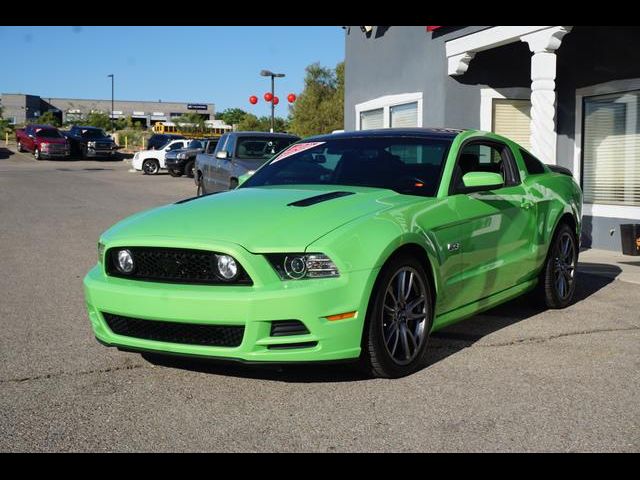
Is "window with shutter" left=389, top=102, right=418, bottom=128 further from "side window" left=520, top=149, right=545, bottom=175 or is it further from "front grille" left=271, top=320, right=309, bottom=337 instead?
"front grille" left=271, top=320, right=309, bottom=337

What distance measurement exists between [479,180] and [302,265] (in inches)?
67.7

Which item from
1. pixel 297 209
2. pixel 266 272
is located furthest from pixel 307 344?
pixel 297 209

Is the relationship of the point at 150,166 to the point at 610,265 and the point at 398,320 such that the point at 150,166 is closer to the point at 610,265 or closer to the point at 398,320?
the point at 610,265

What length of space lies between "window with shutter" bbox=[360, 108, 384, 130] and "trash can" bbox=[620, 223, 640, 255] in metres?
8.03

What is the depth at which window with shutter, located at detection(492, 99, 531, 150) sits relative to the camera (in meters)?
13.2

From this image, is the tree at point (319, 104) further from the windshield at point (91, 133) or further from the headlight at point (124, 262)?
the headlight at point (124, 262)

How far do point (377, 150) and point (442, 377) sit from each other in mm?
1847

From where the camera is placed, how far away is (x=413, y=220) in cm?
480

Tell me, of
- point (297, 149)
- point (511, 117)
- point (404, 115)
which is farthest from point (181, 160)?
point (297, 149)

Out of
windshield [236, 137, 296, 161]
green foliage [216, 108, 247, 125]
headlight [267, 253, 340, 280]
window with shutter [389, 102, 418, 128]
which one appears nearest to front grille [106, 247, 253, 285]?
headlight [267, 253, 340, 280]

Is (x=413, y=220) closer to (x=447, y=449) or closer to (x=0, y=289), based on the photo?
(x=447, y=449)

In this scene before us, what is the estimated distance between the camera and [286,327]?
4.21m

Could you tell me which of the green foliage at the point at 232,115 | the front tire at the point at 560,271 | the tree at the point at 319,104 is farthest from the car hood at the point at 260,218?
the green foliage at the point at 232,115

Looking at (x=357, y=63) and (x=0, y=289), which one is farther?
(x=357, y=63)
